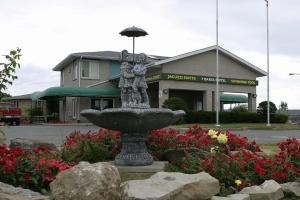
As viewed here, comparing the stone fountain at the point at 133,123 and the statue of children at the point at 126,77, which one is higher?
the statue of children at the point at 126,77

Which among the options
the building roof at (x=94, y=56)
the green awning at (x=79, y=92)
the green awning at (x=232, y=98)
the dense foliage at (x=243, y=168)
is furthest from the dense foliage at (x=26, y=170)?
the green awning at (x=232, y=98)

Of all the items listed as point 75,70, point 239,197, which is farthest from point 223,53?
point 239,197

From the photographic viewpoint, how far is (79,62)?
42250 mm

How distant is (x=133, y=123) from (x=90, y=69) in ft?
116

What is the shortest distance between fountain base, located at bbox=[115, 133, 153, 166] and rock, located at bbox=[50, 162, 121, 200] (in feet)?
12.3

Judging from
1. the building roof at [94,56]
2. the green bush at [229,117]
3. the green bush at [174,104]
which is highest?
the building roof at [94,56]

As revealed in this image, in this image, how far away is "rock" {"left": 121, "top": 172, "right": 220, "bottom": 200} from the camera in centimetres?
599

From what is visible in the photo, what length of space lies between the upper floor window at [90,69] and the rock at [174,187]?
3682cm

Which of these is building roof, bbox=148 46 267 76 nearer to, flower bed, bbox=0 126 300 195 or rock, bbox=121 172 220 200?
flower bed, bbox=0 126 300 195

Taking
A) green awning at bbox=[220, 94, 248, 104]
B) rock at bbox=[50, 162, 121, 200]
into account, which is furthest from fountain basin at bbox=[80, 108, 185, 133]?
green awning at bbox=[220, 94, 248, 104]

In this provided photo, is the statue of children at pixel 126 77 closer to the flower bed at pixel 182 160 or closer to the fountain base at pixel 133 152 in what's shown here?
the flower bed at pixel 182 160

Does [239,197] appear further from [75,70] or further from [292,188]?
[75,70]

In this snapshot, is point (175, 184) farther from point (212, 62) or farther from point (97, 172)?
point (212, 62)

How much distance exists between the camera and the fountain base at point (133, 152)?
8953 millimetres
